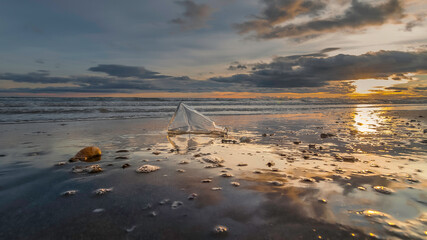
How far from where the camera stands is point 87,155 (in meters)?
5.02

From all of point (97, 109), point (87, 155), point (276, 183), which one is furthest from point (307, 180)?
point (97, 109)

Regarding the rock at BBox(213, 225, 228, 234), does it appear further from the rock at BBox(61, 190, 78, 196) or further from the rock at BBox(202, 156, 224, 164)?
the rock at BBox(202, 156, 224, 164)

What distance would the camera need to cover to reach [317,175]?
3.90m

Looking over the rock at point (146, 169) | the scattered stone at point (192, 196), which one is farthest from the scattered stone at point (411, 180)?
the rock at point (146, 169)

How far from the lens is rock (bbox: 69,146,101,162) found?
4895mm

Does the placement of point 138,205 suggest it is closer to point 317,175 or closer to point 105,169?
point 105,169

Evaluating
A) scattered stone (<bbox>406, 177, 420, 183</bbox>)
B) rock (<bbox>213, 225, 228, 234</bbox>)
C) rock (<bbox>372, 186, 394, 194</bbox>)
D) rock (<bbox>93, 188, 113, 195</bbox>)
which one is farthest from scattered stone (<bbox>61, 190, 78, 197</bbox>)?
scattered stone (<bbox>406, 177, 420, 183</bbox>)

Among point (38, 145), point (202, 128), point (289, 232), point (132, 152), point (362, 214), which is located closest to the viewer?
point (289, 232)

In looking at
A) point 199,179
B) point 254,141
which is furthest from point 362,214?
point 254,141

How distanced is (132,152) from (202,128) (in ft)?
10.3

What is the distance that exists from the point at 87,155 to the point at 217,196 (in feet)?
11.3

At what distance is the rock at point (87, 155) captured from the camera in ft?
16.1

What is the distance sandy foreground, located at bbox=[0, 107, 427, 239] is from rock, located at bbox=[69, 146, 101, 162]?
25 cm

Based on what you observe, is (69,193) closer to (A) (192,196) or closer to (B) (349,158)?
(A) (192,196)
